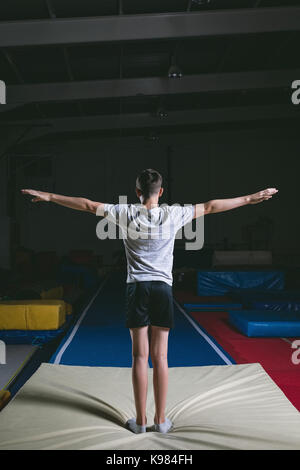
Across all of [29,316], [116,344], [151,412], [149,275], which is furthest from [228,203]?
[29,316]

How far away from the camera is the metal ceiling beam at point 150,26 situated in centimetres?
682

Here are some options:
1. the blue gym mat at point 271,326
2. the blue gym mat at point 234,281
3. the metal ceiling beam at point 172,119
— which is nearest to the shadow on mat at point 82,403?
the blue gym mat at point 271,326

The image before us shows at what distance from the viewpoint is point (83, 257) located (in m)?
14.1

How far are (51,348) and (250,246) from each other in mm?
10942

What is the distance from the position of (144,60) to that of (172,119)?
391 cm

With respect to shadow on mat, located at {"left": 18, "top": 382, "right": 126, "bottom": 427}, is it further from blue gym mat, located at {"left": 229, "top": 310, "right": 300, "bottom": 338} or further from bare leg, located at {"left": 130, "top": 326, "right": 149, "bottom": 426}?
blue gym mat, located at {"left": 229, "top": 310, "right": 300, "bottom": 338}

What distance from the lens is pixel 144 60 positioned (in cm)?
938

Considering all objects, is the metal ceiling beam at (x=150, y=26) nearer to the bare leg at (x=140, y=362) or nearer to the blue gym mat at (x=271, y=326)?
the blue gym mat at (x=271, y=326)

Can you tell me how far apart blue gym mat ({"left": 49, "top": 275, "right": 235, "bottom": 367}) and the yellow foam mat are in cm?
35

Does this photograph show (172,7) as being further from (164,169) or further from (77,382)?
(164,169)

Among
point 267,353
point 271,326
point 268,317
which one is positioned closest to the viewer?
point 267,353

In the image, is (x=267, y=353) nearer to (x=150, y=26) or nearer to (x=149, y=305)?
(x=149, y=305)

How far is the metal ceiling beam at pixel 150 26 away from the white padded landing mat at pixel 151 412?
18.7 ft

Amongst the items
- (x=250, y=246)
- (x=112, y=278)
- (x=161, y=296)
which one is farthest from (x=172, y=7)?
(x=250, y=246)
